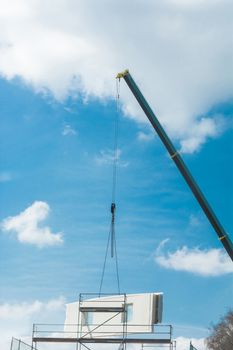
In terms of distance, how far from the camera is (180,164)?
4225cm

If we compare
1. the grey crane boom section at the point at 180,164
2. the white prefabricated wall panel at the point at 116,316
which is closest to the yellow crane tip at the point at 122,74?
the grey crane boom section at the point at 180,164

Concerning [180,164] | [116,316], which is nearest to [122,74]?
[180,164]

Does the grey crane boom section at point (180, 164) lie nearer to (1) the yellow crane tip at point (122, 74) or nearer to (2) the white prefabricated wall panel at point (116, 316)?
(1) the yellow crane tip at point (122, 74)

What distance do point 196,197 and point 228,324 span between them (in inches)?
2058

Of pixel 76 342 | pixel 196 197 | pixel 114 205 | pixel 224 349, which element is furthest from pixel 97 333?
pixel 224 349

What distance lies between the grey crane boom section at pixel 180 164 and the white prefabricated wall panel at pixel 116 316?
19.9 feet

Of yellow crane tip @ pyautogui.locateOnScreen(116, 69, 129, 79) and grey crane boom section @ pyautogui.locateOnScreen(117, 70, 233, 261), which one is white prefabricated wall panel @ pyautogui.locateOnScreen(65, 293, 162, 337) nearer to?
grey crane boom section @ pyautogui.locateOnScreen(117, 70, 233, 261)

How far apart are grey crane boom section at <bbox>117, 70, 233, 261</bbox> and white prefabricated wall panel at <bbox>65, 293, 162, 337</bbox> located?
6072 millimetres

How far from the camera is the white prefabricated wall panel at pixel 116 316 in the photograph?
121 feet

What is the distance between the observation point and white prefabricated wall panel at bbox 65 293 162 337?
121 ft

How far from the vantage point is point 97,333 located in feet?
125

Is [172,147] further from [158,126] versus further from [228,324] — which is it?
[228,324]

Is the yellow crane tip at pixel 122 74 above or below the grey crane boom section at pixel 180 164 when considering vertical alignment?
above

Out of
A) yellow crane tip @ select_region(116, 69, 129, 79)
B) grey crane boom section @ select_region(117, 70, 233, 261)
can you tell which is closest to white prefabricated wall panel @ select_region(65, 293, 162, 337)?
grey crane boom section @ select_region(117, 70, 233, 261)
